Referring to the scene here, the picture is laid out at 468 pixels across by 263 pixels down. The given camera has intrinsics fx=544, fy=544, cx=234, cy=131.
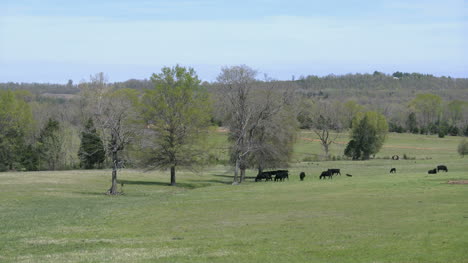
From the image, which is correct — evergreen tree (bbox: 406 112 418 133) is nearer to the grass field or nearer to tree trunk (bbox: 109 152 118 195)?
the grass field

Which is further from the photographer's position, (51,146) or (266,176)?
(51,146)

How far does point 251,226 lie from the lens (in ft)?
72.3

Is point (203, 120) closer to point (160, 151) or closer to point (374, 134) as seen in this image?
point (160, 151)

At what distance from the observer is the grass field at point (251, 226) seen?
51.0 ft

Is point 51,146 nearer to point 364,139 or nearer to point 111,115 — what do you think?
point 111,115

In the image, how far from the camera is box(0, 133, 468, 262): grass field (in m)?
15.5

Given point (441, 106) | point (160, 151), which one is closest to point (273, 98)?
point (160, 151)

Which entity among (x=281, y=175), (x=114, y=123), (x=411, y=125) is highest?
(x=411, y=125)

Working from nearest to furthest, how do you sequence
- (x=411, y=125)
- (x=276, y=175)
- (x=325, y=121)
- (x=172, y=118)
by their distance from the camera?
(x=172, y=118) < (x=276, y=175) < (x=325, y=121) < (x=411, y=125)

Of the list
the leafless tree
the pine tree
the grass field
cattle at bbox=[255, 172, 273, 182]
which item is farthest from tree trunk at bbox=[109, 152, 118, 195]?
the leafless tree

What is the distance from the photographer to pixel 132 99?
167 ft

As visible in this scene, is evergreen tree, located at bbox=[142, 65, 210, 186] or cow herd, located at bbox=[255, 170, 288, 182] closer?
evergreen tree, located at bbox=[142, 65, 210, 186]

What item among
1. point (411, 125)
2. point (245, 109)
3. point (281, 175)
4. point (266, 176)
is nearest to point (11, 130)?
point (245, 109)

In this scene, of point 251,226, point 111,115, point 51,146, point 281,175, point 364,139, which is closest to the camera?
point 251,226
